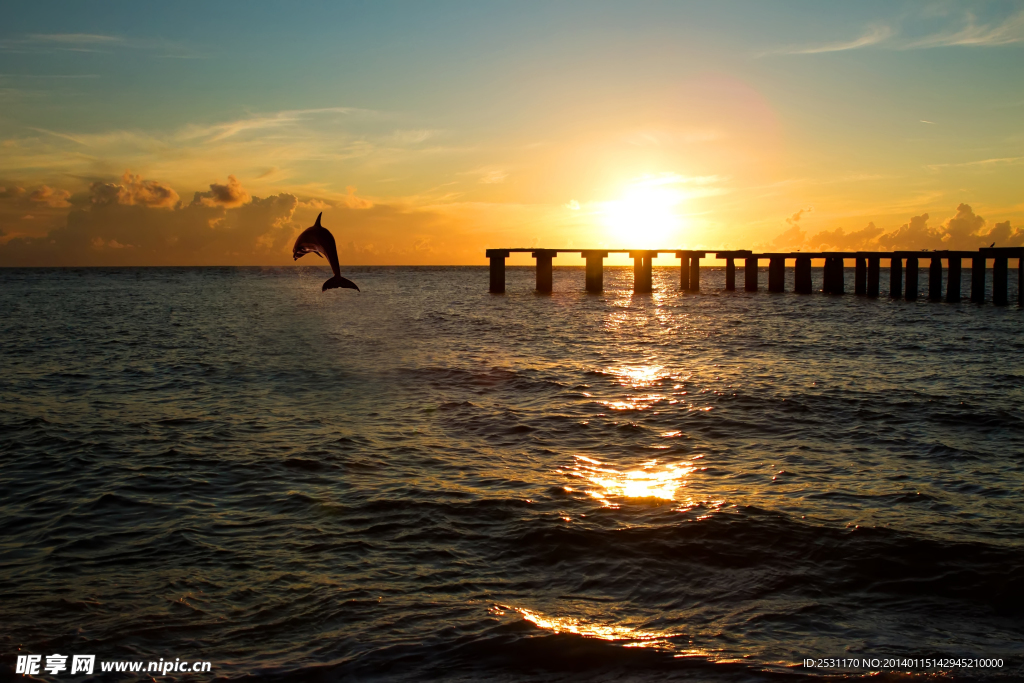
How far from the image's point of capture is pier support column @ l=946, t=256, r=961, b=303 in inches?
1647

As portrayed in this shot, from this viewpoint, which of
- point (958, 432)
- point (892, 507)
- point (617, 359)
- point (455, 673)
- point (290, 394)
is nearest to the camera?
point (455, 673)

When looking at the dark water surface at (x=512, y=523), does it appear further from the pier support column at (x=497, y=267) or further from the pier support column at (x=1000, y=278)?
the pier support column at (x=497, y=267)

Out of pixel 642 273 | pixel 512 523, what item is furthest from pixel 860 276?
pixel 512 523

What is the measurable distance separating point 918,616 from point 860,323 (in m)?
28.1

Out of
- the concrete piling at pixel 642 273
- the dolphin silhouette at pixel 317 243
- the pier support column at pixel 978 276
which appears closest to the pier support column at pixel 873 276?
the pier support column at pixel 978 276

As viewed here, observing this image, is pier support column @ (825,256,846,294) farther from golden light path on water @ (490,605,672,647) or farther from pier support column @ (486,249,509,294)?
golden light path on water @ (490,605,672,647)

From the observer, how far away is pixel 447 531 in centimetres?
651

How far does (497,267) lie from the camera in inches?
2119

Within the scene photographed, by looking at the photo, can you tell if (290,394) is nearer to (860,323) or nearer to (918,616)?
(918,616)

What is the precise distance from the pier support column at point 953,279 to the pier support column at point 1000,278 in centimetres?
180

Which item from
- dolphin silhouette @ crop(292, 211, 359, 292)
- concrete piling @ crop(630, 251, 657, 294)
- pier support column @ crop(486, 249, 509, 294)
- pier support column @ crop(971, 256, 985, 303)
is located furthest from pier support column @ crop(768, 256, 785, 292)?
dolphin silhouette @ crop(292, 211, 359, 292)

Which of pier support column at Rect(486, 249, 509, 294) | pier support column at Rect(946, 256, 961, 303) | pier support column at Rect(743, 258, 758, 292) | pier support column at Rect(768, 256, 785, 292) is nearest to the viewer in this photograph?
pier support column at Rect(946, 256, 961, 303)

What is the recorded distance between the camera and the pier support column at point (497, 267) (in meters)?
48.9

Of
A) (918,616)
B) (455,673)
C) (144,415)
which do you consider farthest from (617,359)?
(455,673)
